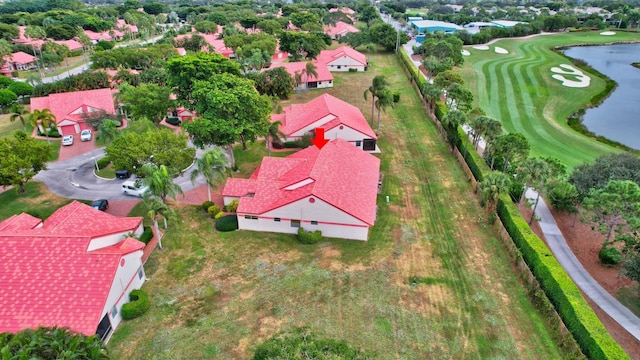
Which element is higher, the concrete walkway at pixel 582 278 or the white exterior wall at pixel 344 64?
the white exterior wall at pixel 344 64

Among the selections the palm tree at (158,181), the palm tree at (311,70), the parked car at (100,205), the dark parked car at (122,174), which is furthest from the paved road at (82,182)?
the palm tree at (311,70)

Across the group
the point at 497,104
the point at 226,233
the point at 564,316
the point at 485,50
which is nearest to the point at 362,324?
the point at 564,316

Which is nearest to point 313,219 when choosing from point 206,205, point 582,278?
point 206,205

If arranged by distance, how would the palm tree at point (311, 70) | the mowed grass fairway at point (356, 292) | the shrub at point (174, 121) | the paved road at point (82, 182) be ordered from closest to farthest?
the mowed grass fairway at point (356, 292) < the paved road at point (82, 182) < the shrub at point (174, 121) < the palm tree at point (311, 70)

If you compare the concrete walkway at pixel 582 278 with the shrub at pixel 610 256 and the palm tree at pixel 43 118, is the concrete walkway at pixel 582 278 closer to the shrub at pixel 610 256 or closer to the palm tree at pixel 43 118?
the shrub at pixel 610 256

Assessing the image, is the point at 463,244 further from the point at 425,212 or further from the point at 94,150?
the point at 94,150

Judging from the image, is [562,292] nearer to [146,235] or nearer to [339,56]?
[146,235]
